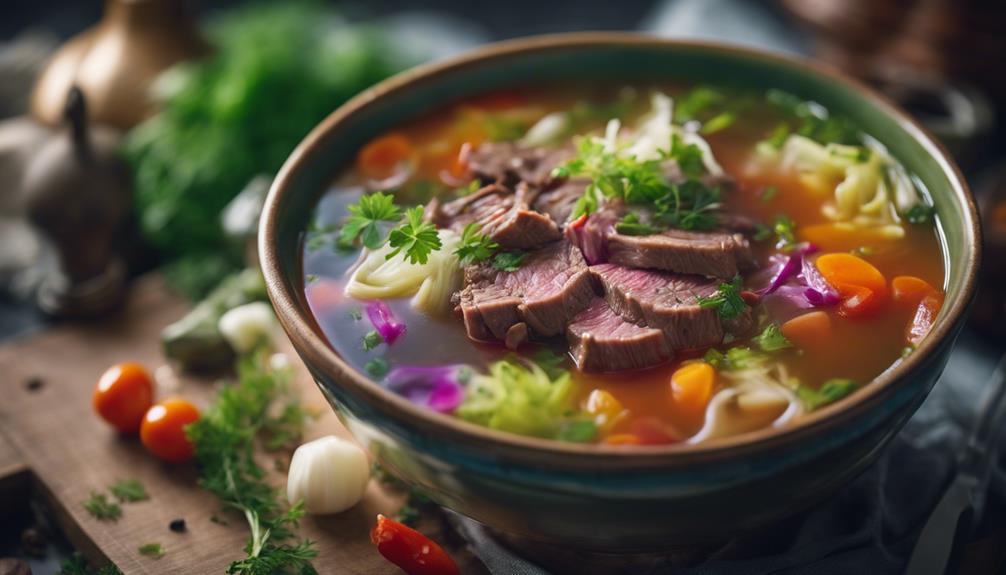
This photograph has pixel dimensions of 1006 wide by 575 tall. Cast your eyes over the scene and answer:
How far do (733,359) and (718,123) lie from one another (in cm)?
130

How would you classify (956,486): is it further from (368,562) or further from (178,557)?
(178,557)

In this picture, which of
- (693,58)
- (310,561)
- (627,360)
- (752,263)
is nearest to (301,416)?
(310,561)

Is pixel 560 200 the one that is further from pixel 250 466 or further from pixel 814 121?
pixel 250 466

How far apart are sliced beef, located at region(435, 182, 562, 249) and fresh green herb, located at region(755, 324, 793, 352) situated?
72 cm

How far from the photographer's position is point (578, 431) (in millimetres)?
2828

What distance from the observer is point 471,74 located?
426cm

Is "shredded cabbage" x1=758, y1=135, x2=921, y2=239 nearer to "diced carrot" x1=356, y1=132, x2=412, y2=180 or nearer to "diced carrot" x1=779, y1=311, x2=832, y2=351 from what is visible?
"diced carrot" x1=779, y1=311, x2=832, y2=351

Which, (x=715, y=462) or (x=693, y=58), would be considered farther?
(x=693, y=58)

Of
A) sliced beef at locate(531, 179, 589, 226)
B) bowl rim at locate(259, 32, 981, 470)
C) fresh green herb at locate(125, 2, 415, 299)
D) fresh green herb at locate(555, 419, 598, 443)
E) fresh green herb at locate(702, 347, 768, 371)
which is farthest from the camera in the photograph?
fresh green herb at locate(125, 2, 415, 299)

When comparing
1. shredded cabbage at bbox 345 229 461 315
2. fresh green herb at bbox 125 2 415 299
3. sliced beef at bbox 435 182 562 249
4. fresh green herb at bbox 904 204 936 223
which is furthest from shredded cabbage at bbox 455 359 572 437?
fresh green herb at bbox 125 2 415 299

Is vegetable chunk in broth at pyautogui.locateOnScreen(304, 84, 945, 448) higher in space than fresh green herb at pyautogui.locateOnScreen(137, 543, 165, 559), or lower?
higher

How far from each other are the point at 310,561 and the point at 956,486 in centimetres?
212

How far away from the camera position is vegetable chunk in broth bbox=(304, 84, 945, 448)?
2.98 metres

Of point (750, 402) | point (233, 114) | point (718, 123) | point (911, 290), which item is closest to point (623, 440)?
point (750, 402)
